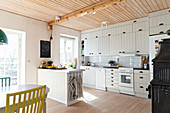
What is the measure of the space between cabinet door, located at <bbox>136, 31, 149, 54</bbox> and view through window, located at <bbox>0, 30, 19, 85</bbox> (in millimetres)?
4177

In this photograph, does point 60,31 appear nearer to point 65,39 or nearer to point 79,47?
point 65,39

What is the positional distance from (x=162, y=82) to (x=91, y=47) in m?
4.42

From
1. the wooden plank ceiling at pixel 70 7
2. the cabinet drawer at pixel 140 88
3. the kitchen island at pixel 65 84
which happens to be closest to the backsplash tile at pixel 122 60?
the cabinet drawer at pixel 140 88

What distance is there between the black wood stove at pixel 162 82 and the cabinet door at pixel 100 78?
11.4 ft

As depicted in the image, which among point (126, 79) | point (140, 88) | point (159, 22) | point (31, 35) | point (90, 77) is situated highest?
point (159, 22)

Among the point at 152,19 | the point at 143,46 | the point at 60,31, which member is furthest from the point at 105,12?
the point at 60,31

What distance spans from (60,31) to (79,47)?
1.37m

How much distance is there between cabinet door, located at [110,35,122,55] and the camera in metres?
4.56

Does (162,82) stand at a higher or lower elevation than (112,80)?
higher

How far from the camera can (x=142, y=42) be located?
401 cm

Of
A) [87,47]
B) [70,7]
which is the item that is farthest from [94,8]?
[87,47]

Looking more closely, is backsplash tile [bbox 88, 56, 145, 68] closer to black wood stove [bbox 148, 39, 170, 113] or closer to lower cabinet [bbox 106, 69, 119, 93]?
lower cabinet [bbox 106, 69, 119, 93]

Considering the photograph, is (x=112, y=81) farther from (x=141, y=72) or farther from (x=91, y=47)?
(x=91, y=47)

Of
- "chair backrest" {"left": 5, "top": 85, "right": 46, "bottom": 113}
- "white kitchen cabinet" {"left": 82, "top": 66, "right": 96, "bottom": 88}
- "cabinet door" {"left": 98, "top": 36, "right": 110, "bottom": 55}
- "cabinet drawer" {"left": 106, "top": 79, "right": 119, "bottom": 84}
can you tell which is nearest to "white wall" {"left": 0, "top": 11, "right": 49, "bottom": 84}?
"white kitchen cabinet" {"left": 82, "top": 66, "right": 96, "bottom": 88}
